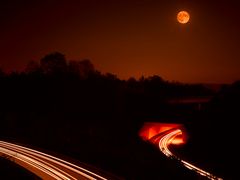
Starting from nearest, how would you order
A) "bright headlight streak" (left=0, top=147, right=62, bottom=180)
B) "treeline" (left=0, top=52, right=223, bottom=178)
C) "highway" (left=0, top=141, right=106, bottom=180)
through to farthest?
"highway" (left=0, top=141, right=106, bottom=180), "bright headlight streak" (left=0, top=147, right=62, bottom=180), "treeline" (left=0, top=52, right=223, bottom=178)

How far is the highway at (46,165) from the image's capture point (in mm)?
23714

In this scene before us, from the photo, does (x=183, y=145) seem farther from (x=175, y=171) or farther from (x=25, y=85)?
(x=175, y=171)

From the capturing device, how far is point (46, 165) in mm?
26797

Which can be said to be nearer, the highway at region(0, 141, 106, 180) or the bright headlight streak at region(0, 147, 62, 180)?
the highway at region(0, 141, 106, 180)

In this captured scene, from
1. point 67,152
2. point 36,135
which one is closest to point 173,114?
point 36,135

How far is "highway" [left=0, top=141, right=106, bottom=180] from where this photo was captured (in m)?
23.7

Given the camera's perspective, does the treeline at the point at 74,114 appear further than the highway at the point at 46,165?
Yes

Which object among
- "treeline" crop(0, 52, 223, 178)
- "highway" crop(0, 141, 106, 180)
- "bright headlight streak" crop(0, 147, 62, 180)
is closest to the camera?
"highway" crop(0, 141, 106, 180)

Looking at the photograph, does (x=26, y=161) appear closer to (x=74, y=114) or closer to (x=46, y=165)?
(x=46, y=165)

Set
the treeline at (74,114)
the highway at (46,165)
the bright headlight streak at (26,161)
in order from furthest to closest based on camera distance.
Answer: the treeline at (74,114), the bright headlight streak at (26,161), the highway at (46,165)

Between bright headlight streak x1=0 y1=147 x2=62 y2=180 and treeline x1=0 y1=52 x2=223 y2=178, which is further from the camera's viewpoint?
treeline x1=0 y1=52 x2=223 y2=178

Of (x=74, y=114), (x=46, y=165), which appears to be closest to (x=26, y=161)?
(x=46, y=165)

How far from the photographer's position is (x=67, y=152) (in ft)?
111

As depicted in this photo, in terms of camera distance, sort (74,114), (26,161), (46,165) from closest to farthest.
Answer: (46,165) → (26,161) → (74,114)
